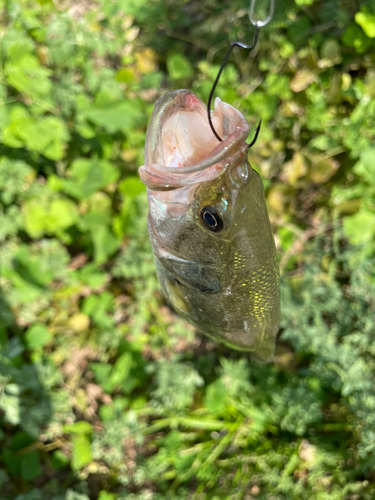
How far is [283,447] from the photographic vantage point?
89.9 inches

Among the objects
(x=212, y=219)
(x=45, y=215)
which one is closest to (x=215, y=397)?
(x=45, y=215)

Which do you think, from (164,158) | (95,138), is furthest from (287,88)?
(164,158)

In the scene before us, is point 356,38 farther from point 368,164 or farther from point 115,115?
point 115,115

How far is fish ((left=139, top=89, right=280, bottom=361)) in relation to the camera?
0.78 metres

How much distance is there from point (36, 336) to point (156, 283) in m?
0.85

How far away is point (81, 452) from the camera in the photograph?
231 cm

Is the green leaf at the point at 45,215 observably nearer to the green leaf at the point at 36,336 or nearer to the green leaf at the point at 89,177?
the green leaf at the point at 89,177

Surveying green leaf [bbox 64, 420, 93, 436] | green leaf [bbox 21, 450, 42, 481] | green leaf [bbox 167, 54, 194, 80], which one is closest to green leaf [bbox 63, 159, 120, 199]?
green leaf [bbox 167, 54, 194, 80]

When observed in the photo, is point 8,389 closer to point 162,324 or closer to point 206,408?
point 162,324

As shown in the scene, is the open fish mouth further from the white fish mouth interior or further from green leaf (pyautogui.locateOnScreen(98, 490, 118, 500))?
green leaf (pyautogui.locateOnScreen(98, 490, 118, 500))

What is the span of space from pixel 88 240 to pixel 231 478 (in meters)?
1.80

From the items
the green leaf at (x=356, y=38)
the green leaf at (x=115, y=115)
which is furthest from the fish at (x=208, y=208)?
the green leaf at (x=356, y=38)

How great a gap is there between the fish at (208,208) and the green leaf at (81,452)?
184 centimetres

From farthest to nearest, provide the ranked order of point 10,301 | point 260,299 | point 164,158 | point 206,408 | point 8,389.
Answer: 1. point 206,408
2. point 10,301
3. point 8,389
4. point 260,299
5. point 164,158
